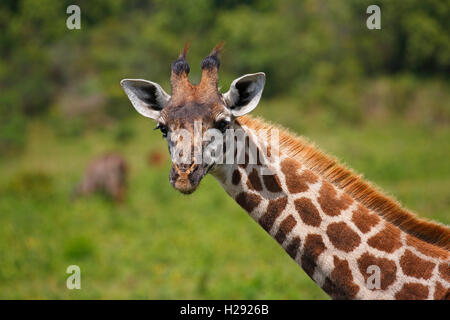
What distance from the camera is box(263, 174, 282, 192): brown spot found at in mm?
4262

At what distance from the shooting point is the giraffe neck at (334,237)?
12.8 ft

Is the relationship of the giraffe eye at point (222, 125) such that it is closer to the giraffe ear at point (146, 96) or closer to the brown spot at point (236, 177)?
the brown spot at point (236, 177)

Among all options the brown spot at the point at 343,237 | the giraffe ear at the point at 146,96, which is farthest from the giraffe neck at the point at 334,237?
the giraffe ear at the point at 146,96

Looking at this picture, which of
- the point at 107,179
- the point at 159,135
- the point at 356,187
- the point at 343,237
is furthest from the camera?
the point at 159,135

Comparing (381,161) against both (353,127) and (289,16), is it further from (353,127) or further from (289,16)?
(289,16)

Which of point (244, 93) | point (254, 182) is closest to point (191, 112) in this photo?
point (244, 93)

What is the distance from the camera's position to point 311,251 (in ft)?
13.3

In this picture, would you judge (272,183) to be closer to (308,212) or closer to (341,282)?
(308,212)

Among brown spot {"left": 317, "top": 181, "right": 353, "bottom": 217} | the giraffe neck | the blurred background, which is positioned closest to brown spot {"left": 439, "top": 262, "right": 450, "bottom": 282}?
the giraffe neck

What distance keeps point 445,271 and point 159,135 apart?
63.7 ft

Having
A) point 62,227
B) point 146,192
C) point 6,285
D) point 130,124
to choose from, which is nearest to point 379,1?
point 130,124

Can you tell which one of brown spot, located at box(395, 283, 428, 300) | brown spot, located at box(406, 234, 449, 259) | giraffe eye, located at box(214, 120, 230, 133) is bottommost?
brown spot, located at box(395, 283, 428, 300)

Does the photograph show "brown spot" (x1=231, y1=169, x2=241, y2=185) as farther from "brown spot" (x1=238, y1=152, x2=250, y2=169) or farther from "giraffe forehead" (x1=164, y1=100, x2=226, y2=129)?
"giraffe forehead" (x1=164, y1=100, x2=226, y2=129)

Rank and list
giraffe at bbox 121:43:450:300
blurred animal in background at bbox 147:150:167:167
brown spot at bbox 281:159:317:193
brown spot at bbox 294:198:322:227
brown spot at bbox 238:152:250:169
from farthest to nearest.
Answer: blurred animal in background at bbox 147:150:167:167 → brown spot at bbox 238:152:250:169 → brown spot at bbox 281:159:317:193 → brown spot at bbox 294:198:322:227 → giraffe at bbox 121:43:450:300
